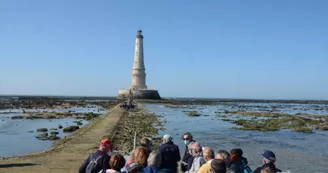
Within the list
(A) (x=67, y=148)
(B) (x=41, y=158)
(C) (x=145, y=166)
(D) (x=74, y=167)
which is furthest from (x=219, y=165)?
(A) (x=67, y=148)

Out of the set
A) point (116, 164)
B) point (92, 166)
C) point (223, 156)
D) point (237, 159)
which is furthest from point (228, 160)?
point (92, 166)

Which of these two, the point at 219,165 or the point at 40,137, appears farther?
the point at 40,137

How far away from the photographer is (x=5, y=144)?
19.4m

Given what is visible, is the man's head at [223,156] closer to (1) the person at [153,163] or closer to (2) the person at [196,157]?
(2) the person at [196,157]

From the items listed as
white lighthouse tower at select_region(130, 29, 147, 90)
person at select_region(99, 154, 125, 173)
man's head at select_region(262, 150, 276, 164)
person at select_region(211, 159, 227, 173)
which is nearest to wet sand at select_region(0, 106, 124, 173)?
person at select_region(99, 154, 125, 173)

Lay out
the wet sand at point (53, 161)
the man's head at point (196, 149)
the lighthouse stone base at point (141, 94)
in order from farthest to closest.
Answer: the lighthouse stone base at point (141, 94), the wet sand at point (53, 161), the man's head at point (196, 149)

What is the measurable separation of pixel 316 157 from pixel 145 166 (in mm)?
14060

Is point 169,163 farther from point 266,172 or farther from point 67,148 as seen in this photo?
point 67,148

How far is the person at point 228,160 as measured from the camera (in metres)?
5.44

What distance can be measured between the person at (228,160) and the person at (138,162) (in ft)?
3.99

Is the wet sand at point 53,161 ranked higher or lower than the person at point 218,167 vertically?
lower

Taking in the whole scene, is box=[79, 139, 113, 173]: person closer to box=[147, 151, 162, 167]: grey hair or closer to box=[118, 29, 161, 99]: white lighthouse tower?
box=[147, 151, 162, 167]: grey hair

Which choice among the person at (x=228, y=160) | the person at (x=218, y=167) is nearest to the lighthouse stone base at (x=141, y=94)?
the person at (x=228, y=160)

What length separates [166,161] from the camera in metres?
6.60
